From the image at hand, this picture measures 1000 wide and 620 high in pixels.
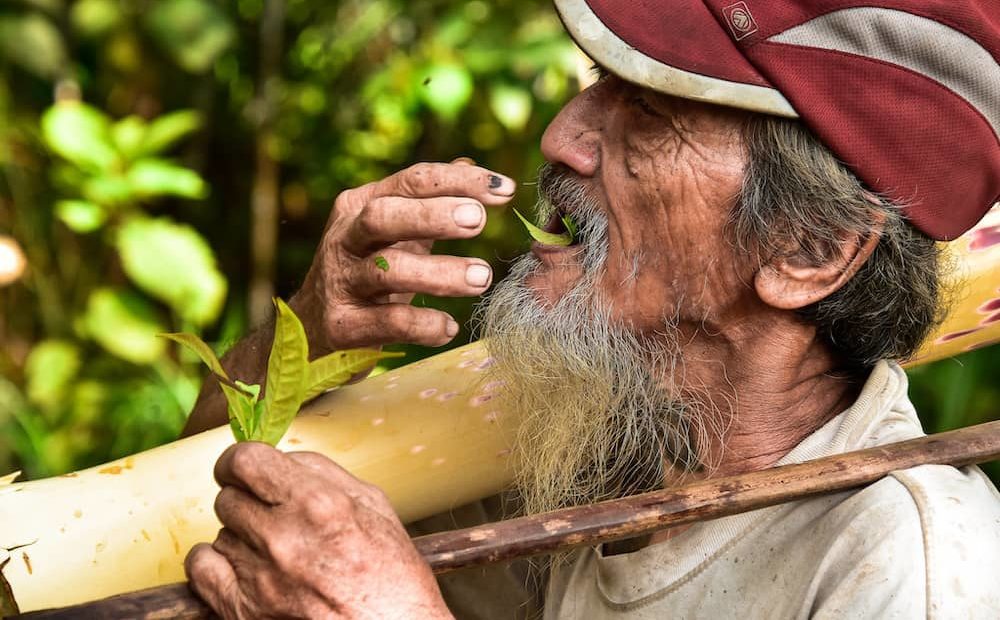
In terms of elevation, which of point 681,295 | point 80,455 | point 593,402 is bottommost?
point 80,455

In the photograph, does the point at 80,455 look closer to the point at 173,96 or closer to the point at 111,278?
the point at 111,278

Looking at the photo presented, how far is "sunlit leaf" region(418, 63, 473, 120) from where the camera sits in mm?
3516

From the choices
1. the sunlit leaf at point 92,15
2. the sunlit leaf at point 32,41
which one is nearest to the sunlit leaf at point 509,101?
the sunlit leaf at point 92,15

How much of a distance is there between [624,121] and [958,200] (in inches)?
20.0

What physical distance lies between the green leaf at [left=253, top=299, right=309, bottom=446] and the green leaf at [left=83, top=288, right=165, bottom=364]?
2454mm

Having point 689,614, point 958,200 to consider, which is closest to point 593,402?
point 689,614

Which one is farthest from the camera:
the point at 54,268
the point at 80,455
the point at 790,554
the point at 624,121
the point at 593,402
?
the point at 54,268

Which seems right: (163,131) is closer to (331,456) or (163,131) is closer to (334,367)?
(331,456)

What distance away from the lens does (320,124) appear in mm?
4090

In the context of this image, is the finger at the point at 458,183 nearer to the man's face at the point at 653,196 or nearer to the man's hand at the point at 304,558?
the man's face at the point at 653,196

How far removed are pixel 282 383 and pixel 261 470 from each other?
144 mm

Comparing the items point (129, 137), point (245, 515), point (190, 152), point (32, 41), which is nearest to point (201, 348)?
point (245, 515)

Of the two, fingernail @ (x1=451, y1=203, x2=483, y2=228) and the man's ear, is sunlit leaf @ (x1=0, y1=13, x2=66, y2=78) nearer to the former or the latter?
fingernail @ (x1=451, y1=203, x2=483, y2=228)

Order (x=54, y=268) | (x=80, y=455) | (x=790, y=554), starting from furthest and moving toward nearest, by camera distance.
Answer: (x=54, y=268)
(x=80, y=455)
(x=790, y=554)
